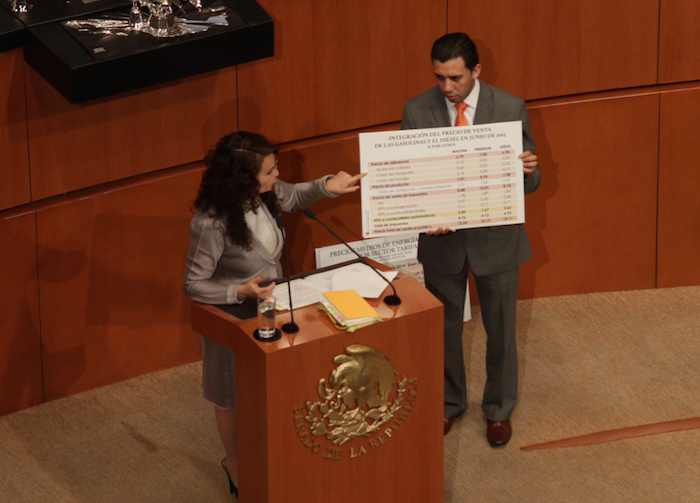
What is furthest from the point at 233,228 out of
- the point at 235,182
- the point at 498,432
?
the point at 498,432

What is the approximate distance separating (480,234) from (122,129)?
1585mm

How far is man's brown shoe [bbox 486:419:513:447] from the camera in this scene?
14.4ft

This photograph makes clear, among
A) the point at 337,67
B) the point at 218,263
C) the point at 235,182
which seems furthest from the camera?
the point at 337,67

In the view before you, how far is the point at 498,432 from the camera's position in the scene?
173 inches

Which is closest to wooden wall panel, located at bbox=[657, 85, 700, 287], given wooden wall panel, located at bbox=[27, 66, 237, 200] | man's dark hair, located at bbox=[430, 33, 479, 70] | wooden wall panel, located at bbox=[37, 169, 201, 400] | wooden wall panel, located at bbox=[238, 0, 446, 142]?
wooden wall panel, located at bbox=[238, 0, 446, 142]

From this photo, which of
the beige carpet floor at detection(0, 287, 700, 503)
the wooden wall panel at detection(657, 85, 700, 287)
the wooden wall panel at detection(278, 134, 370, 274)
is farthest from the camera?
the wooden wall panel at detection(657, 85, 700, 287)

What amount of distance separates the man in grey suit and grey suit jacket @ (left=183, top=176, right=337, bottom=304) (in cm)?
67

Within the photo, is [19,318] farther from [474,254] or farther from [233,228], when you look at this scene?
[474,254]

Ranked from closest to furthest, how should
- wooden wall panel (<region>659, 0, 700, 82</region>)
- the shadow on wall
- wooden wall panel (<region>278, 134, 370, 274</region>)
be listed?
the shadow on wall
wooden wall panel (<region>278, 134, 370, 274</region>)
wooden wall panel (<region>659, 0, 700, 82</region>)

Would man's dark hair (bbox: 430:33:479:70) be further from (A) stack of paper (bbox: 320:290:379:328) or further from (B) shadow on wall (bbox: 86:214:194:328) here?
(B) shadow on wall (bbox: 86:214:194:328)

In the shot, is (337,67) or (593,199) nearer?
(337,67)

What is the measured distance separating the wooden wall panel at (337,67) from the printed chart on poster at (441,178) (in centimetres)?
106

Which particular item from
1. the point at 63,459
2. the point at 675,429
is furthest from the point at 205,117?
the point at 675,429

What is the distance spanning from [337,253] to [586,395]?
1.36 meters
